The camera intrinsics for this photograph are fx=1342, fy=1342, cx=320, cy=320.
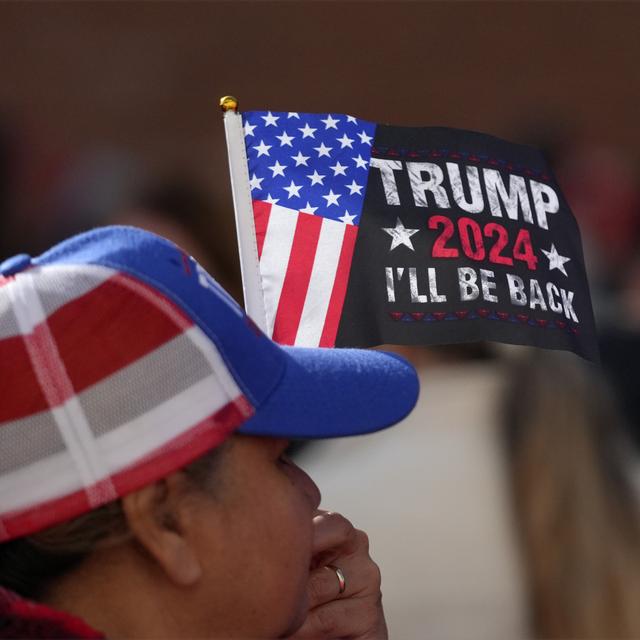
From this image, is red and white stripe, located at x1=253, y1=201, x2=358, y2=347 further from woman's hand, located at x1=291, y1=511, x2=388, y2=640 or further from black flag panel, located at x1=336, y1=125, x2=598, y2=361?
woman's hand, located at x1=291, y1=511, x2=388, y2=640

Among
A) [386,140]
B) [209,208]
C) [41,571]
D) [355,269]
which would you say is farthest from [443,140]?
[209,208]

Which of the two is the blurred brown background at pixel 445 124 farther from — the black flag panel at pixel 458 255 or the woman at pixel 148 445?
the woman at pixel 148 445

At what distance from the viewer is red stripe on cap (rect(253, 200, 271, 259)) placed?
2428mm

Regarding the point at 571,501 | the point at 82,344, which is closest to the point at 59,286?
the point at 82,344

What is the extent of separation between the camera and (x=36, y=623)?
5.55ft

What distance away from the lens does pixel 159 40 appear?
273 inches

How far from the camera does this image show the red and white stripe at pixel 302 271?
2.39 m

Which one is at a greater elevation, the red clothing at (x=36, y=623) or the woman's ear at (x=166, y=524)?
the woman's ear at (x=166, y=524)

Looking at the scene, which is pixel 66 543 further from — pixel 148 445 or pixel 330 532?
pixel 330 532

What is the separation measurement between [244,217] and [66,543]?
0.85m

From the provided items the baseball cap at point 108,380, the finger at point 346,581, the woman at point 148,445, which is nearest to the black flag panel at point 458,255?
the finger at point 346,581

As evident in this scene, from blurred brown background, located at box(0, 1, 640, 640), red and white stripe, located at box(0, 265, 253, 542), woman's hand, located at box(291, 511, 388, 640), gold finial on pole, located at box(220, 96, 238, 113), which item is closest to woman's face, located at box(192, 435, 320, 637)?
red and white stripe, located at box(0, 265, 253, 542)

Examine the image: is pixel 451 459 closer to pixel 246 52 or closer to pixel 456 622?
pixel 456 622

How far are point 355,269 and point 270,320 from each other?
18cm
